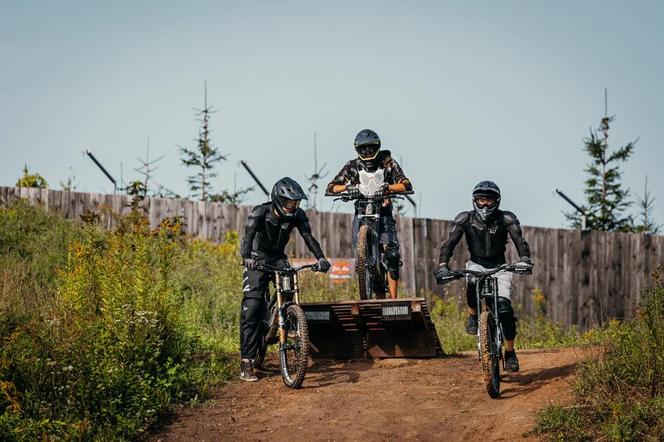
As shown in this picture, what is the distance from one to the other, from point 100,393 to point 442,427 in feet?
11.6

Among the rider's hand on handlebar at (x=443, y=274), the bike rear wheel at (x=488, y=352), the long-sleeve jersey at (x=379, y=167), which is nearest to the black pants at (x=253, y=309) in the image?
the long-sleeve jersey at (x=379, y=167)

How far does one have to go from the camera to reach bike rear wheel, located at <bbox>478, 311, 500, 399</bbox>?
9820 millimetres

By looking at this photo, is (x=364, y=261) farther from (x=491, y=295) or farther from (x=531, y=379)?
(x=531, y=379)

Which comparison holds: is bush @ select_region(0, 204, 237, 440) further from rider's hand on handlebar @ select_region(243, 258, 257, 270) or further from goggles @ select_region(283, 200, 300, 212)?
goggles @ select_region(283, 200, 300, 212)

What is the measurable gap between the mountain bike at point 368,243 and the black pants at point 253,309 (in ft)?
5.22

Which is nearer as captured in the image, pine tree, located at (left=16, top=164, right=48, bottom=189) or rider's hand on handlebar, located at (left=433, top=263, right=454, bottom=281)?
rider's hand on handlebar, located at (left=433, top=263, right=454, bottom=281)

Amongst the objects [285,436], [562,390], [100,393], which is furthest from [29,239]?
[562,390]

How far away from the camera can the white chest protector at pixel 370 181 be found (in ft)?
41.4

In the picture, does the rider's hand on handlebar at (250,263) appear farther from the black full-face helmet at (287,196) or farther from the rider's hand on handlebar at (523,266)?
the rider's hand on handlebar at (523,266)

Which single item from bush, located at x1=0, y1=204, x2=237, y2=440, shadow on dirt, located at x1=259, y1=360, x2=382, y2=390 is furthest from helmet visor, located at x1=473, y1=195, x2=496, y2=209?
bush, located at x1=0, y1=204, x2=237, y2=440

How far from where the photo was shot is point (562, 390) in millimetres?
9875

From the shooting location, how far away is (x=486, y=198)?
10633mm

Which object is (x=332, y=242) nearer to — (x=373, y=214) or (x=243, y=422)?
(x=373, y=214)

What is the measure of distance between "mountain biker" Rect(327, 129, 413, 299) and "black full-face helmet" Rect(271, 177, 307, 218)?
4.92 ft
